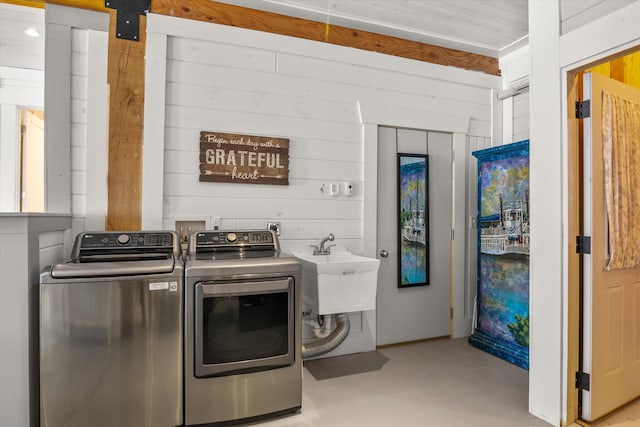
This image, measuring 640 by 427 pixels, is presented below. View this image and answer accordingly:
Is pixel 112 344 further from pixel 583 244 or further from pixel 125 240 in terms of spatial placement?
pixel 583 244

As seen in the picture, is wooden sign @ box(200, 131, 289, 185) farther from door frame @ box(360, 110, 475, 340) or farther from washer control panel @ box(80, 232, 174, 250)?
door frame @ box(360, 110, 475, 340)

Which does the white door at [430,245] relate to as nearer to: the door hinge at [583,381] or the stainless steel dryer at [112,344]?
the door hinge at [583,381]

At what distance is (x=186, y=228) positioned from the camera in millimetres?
2768

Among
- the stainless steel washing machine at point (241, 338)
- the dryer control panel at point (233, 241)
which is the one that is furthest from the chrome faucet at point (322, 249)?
the stainless steel washing machine at point (241, 338)

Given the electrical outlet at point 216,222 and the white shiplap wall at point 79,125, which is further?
the electrical outlet at point 216,222

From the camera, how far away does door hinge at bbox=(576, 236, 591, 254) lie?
2.15m

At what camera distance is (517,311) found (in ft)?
10.1

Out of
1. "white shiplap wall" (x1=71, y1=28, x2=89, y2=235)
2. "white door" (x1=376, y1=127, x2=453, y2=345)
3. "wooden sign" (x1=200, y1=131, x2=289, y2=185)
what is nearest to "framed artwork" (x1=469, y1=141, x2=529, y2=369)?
"white door" (x1=376, y1=127, x2=453, y2=345)

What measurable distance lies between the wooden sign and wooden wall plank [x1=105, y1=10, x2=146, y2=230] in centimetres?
46

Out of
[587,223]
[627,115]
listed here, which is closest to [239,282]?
[587,223]

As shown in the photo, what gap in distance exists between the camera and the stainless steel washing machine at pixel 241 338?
6.84 feet

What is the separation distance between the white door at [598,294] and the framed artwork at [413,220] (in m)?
1.47

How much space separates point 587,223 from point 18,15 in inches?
155

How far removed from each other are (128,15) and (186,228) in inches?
62.3
